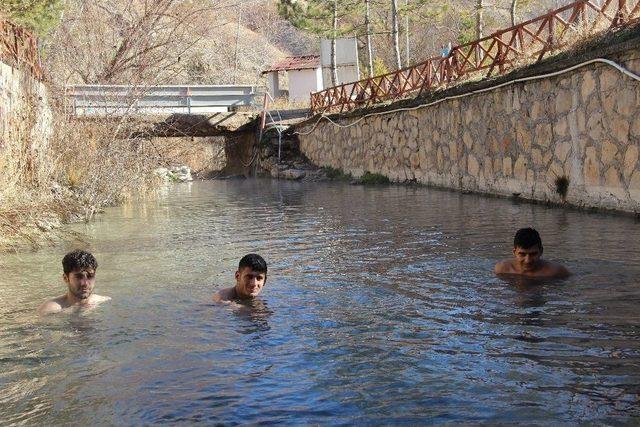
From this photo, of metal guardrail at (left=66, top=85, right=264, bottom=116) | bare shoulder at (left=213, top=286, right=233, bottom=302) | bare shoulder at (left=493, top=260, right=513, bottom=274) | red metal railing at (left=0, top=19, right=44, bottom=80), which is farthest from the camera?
metal guardrail at (left=66, top=85, right=264, bottom=116)

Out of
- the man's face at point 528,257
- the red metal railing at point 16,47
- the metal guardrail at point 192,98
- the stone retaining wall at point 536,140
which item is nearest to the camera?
the man's face at point 528,257

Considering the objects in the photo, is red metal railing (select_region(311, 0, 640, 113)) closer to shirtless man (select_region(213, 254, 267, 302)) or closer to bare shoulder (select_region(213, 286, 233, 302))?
shirtless man (select_region(213, 254, 267, 302))

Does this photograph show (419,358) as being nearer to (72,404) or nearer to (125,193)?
(72,404)

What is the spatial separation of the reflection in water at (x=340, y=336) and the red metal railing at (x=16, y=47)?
4.72 m

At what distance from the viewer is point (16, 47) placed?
15867 millimetres

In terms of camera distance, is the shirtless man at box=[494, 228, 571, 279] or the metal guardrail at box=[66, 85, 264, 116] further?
the metal guardrail at box=[66, 85, 264, 116]

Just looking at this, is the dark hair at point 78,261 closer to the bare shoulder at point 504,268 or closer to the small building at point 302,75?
the bare shoulder at point 504,268

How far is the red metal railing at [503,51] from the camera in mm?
14434

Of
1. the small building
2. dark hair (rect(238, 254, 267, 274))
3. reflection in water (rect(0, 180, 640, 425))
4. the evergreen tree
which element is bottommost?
reflection in water (rect(0, 180, 640, 425))

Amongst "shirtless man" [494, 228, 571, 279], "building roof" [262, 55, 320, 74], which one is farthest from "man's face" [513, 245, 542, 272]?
"building roof" [262, 55, 320, 74]

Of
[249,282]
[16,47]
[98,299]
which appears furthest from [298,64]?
[249,282]

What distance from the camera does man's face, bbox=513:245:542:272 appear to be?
7.98 metres

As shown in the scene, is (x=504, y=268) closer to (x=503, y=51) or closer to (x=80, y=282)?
(x=80, y=282)

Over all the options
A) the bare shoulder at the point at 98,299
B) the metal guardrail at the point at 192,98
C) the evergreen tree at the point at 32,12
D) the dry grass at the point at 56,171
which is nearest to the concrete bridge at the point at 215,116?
the metal guardrail at the point at 192,98
